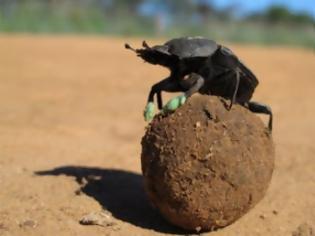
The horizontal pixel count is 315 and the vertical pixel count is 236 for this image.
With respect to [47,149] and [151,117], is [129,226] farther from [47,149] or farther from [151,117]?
[47,149]

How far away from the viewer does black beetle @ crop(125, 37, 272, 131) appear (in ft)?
11.4

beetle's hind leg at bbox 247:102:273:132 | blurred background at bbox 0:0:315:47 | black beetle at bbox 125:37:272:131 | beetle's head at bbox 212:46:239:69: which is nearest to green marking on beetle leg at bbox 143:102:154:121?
black beetle at bbox 125:37:272:131

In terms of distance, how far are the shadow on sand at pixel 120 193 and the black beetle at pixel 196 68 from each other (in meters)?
0.69

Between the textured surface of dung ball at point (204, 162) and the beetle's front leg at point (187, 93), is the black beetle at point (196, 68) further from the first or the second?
the textured surface of dung ball at point (204, 162)

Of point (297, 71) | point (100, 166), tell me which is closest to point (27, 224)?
point (100, 166)

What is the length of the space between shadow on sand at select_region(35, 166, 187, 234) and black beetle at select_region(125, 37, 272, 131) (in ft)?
2.26

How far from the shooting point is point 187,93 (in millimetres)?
3445

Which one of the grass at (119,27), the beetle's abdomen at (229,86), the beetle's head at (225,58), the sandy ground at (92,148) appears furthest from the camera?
the grass at (119,27)

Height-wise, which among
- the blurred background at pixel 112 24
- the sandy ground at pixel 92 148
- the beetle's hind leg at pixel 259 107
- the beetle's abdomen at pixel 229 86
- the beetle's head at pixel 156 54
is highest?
the beetle's head at pixel 156 54

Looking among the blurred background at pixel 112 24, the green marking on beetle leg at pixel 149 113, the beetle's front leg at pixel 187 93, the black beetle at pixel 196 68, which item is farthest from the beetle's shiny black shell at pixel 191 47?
the blurred background at pixel 112 24

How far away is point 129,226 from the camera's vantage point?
363 cm

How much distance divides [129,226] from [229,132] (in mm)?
860

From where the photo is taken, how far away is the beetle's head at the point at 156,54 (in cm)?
347

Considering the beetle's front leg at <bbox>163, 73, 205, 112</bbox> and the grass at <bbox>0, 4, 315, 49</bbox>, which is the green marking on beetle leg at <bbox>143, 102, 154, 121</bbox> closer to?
the beetle's front leg at <bbox>163, 73, 205, 112</bbox>
